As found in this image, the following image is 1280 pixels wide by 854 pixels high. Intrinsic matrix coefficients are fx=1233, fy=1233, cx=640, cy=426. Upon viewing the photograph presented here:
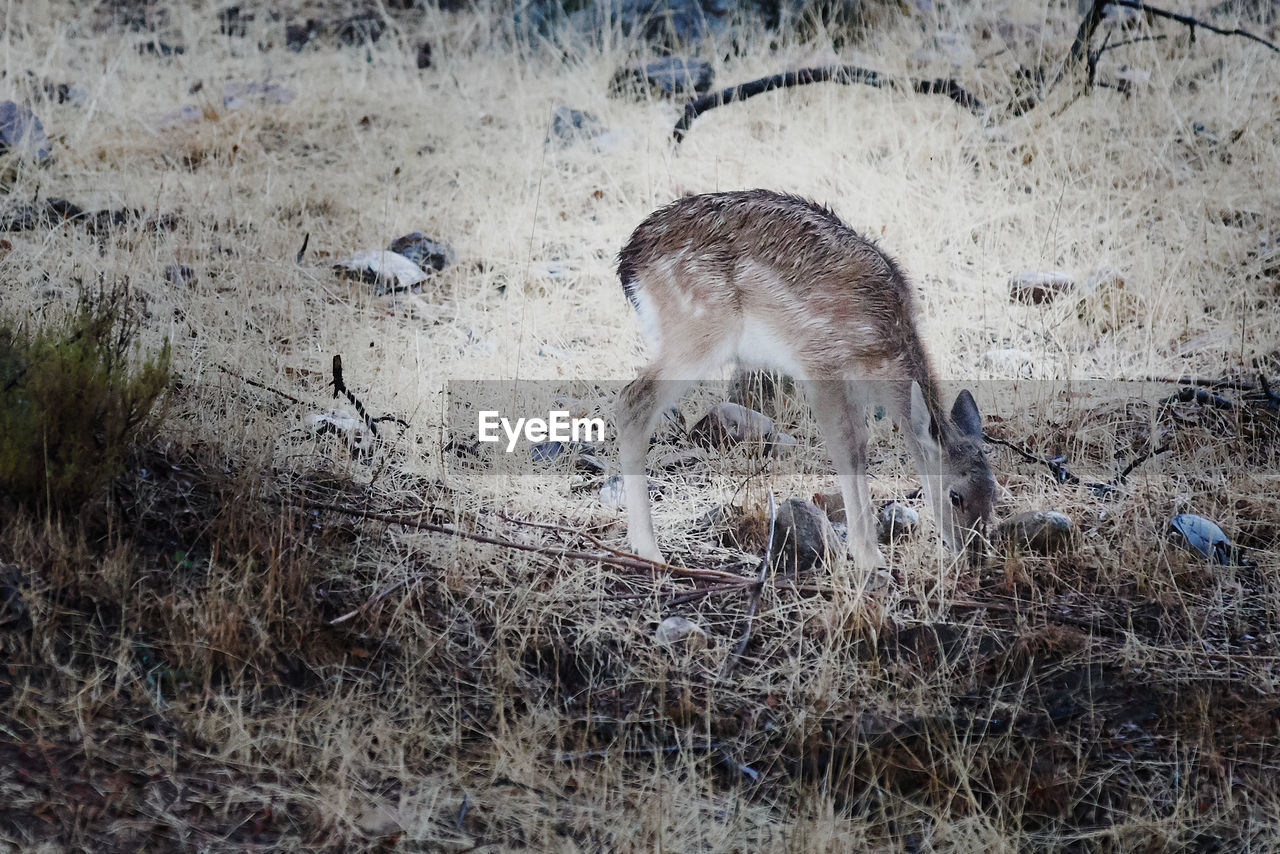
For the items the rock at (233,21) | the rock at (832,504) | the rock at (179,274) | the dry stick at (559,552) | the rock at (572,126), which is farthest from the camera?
the rock at (233,21)

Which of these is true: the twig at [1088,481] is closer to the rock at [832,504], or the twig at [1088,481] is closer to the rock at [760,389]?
the rock at [832,504]

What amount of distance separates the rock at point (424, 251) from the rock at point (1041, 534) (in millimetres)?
3724

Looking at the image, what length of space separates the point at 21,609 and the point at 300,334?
2630 millimetres

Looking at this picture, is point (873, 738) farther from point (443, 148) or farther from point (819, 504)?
point (443, 148)

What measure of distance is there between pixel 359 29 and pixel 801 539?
26.3 feet

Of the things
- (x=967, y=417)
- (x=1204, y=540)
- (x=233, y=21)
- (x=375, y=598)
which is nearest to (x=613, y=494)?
(x=375, y=598)

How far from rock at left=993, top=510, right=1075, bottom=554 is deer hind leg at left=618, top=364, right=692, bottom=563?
4.34ft

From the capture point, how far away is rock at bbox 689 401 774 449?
213 inches

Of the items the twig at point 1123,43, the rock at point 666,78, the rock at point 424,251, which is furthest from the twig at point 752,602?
the rock at point 666,78

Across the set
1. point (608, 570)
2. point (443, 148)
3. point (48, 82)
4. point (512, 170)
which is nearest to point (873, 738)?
point (608, 570)

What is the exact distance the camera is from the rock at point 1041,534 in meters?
4.62

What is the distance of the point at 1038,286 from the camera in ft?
22.1

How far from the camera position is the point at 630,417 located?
469 cm

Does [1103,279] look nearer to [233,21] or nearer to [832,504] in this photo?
[832,504]
